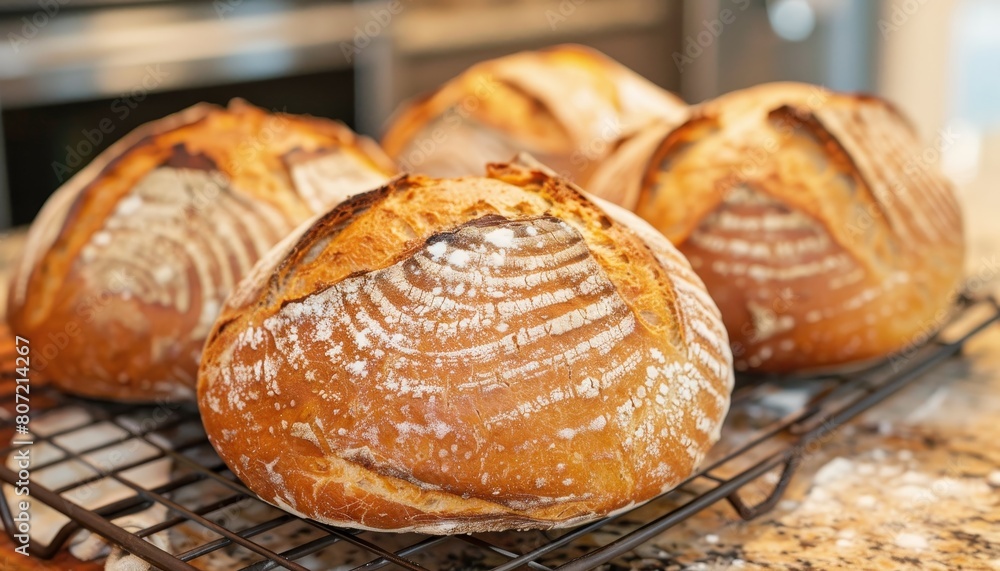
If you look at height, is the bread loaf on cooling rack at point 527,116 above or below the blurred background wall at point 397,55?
above

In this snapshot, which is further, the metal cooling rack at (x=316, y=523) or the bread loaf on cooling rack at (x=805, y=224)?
the bread loaf on cooling rack at (x=805, y=224)

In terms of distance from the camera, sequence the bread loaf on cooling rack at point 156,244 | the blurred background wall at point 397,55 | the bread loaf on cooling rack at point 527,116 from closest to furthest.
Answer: the bread loaf on cooling rack at point 156,244 → the bread loaf on cooling rack at point 527,116 → the blurred background wall at point 397,55

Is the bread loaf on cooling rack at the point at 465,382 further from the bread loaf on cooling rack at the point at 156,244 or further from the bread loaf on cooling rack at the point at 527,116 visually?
the bread loaf on cooling rack at the point at 527,116

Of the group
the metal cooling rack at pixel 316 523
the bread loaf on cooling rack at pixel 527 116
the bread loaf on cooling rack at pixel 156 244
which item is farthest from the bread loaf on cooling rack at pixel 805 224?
the bread loaf on cooling rack at pixel 156 244

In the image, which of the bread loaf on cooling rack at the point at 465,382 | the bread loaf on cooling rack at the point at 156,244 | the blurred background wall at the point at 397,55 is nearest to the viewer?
the bread loaf on cooling rack at the point at 465,382

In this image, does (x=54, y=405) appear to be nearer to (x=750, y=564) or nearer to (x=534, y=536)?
(x=534, y=536)

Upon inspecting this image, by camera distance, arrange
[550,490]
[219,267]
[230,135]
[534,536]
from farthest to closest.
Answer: [230,135]
[219,267]
[534,536]
[550,490]

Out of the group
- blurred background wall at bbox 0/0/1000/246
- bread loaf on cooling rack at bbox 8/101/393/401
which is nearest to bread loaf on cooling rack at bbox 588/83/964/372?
bread loaf on cooling rack at bbox 8/101/393/401

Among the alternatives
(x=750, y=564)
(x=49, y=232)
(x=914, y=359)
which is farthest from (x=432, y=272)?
(x=914, y=359)
